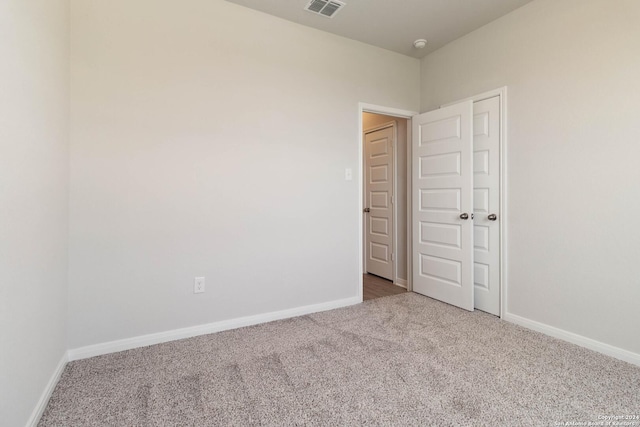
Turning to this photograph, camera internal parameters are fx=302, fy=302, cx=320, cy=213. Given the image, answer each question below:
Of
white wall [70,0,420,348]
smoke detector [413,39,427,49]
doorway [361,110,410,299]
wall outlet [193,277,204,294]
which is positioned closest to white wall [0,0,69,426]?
white wall [70,0,420,348]

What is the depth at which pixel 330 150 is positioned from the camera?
2.92 m

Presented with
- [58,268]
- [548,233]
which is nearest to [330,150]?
[548,233]

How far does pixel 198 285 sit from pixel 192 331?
35cm

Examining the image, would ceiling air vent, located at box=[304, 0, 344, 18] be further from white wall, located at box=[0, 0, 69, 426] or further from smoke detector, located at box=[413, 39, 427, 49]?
white wall, located at box=[0, 0, 69, 426]

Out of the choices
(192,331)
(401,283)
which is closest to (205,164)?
(192,331)

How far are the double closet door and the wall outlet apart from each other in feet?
7.48

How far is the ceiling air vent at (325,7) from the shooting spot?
2439mm

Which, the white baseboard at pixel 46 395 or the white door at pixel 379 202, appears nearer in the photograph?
the white baseboard at pixel 46 395

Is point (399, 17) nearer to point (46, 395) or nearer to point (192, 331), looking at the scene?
point (192, 331)

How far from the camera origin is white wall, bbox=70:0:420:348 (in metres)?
2.03

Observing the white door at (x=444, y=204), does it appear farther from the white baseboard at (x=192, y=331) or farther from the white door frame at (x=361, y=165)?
the white baseboard at (x=192, y=331)

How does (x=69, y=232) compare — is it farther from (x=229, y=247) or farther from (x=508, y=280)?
(x=508, y=280)

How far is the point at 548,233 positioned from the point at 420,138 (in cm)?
152

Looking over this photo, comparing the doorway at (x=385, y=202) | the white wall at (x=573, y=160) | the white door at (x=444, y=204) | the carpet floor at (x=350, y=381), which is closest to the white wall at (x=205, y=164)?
the carpet floor at (x=350, y=381)
